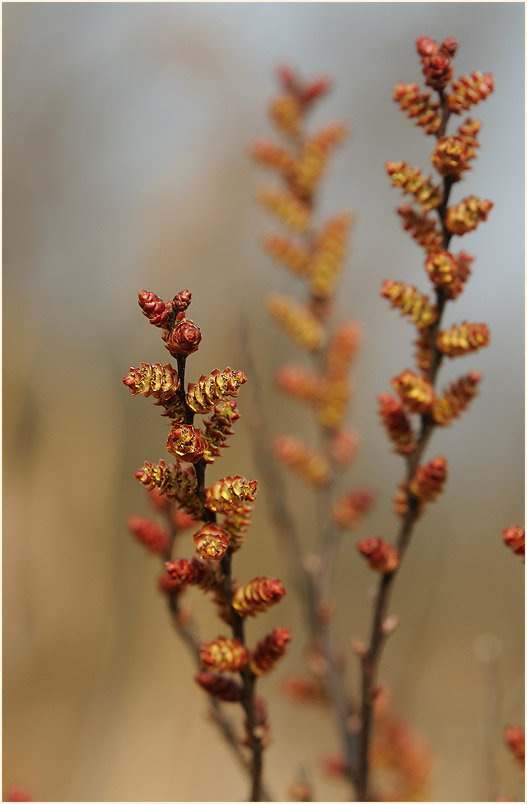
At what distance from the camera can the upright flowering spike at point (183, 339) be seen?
51cm

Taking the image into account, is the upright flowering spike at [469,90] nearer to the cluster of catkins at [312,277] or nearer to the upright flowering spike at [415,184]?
the upright flowering spike at [415,184]

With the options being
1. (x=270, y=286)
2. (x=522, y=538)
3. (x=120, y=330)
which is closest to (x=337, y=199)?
(x=270, y=286)

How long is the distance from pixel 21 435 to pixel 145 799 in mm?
908

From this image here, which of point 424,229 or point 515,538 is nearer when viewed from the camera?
point 515,538

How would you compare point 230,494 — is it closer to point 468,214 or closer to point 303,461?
point 468,214

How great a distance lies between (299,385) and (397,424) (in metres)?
0.49

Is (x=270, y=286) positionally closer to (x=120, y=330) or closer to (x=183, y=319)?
(x=120, y=330)

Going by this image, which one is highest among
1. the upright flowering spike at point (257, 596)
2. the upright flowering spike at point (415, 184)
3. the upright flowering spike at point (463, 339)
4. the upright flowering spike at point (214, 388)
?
the upright flowering spike at point (415, 184)

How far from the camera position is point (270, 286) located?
8.70 ft

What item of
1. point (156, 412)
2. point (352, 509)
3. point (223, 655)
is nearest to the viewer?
point (223, 655)

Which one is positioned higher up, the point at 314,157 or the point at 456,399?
the point at 314,157

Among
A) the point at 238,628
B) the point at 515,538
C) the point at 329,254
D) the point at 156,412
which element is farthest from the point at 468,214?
the point at 156,412

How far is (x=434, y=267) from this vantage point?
2.29ft

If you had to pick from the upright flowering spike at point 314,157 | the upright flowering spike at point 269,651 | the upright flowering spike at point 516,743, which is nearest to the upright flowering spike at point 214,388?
the upright flowering spike at point 269,651
